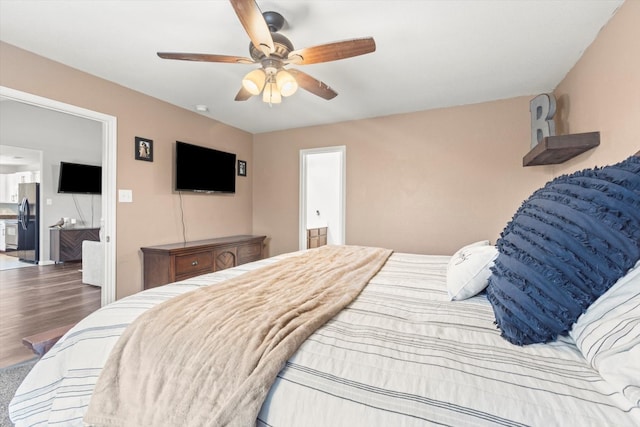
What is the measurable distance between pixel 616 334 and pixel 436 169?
9.69 ft

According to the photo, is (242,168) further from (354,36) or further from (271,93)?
(354,36)

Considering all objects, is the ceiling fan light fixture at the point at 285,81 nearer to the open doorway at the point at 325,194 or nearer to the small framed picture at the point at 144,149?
the small framed picture at the point at 144,149

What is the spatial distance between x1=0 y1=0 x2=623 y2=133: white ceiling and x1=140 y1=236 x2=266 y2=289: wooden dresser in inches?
65.2

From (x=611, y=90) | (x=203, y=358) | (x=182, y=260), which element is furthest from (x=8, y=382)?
(x=611, y=90)

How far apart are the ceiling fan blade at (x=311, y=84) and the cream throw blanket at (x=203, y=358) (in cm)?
153

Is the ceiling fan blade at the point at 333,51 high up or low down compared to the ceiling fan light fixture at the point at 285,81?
up

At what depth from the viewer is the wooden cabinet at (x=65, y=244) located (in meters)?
5.47

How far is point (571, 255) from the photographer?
0.81 m

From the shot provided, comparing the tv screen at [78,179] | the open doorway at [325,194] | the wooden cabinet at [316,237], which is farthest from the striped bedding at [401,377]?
the tv screen at [78,179]

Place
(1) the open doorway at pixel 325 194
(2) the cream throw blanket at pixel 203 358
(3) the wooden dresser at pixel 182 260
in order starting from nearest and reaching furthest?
(2) the cream throw blanket at pixel 203 358 < (3) the wooden dresser at pixel 182 260 < (1) the open doorway at pixel 325 194

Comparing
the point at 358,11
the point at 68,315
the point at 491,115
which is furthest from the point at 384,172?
the point at 68,315

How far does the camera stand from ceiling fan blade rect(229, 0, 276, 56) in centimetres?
132

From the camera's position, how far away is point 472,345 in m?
0.85

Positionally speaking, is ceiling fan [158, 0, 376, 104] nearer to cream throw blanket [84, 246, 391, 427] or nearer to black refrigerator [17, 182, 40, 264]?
cream throw blanket [84, 246, 391, 427]
